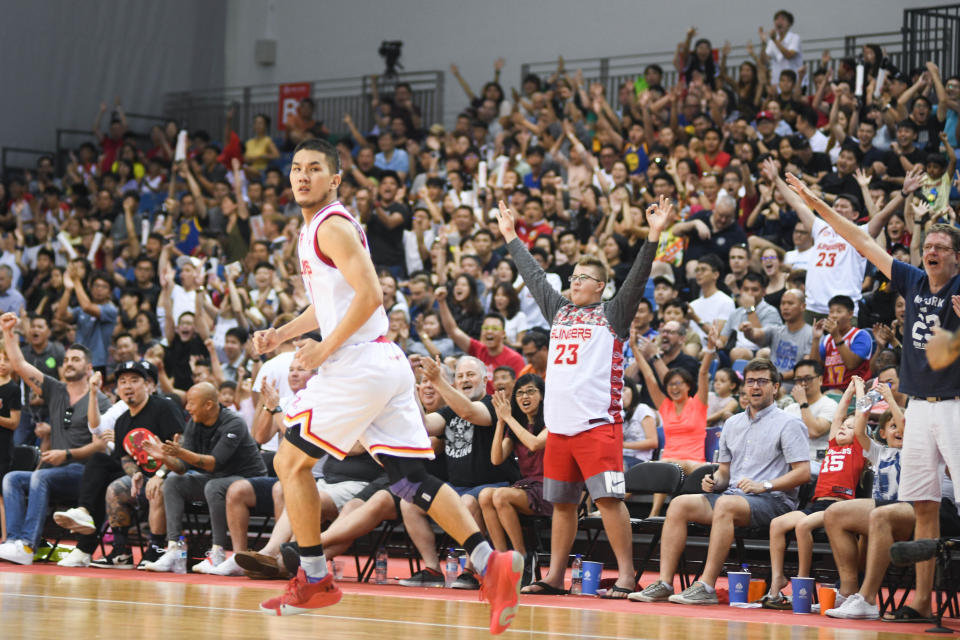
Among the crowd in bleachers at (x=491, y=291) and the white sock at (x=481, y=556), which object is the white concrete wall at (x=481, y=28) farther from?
the white sock at (x=481, y=556)

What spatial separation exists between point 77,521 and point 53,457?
0.96 m

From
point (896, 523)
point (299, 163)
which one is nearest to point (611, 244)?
point (896, 523)

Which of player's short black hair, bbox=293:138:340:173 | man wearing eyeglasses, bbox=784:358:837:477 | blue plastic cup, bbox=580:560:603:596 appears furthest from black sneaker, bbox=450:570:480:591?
player's short black hair, bbox=293:138:340:173

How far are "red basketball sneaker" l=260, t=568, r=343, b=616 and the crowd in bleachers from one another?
0.69m

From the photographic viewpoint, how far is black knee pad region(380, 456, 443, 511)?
17.7 feet

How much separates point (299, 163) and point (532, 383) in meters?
3.91

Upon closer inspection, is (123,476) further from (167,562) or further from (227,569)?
(227,569)

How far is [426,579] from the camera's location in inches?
350

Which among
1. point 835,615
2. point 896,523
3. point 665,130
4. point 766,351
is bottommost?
point 835,615

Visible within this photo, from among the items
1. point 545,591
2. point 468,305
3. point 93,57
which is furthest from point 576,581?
point 93,57

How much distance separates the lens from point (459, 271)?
13.5m

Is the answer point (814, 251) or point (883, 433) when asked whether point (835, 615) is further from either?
point (814, 251)

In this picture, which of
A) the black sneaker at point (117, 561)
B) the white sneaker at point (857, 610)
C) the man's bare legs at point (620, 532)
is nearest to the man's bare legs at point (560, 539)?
the man's bare legs at point (620, 532)

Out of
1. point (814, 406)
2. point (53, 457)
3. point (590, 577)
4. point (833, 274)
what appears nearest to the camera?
point (590, 577)
